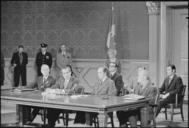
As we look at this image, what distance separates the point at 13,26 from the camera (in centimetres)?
1321

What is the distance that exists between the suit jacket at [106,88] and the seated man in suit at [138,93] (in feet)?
1.31

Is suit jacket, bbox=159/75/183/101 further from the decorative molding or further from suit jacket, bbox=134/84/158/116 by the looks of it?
the decorative molding

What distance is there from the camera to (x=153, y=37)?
413 inches

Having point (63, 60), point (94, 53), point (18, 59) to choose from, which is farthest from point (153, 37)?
point (18, 59)

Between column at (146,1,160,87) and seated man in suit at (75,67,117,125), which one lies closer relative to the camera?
seated man in suit at (75,67,117,125)

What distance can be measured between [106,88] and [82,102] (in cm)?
105

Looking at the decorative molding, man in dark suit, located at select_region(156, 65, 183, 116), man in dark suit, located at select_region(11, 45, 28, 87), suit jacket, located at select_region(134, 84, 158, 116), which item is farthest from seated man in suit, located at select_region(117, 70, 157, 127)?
man in dark suit, located at select_region(11, 45, 28, 87)

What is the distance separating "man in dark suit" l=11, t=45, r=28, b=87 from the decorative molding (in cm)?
362

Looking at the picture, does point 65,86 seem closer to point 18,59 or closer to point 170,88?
point 170,88

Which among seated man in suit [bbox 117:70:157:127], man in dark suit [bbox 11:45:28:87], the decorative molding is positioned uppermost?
the decorative molding

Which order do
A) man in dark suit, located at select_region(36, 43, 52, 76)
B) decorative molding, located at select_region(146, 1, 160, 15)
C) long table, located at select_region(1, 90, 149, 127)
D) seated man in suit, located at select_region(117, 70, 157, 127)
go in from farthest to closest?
man in dark suit, located at select_region(36, 43, 52, 76) → decorative molding, located at select_region(146, 1, 160, 15) → seated man in suit, located at select_region(117, 70, 157, 127) → long table, located at select_region(1, 90, 149, 127)

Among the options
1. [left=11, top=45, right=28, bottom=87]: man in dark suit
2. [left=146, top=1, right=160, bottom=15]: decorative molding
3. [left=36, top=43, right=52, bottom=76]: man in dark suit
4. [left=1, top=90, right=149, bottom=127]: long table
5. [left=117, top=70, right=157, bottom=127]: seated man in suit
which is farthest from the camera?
[left=11, top=45, right=28, bottom=87]: man in dark suit

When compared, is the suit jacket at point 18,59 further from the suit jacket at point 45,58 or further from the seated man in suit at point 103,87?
the seated man in suit at point 103,87

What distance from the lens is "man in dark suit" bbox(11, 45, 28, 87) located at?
1183cm
